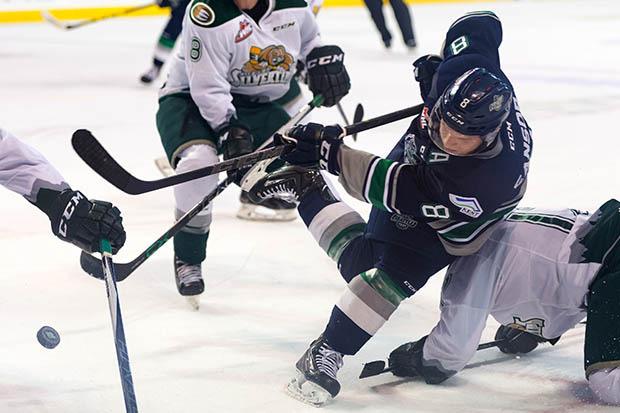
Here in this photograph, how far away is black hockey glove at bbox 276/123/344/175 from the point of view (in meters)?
2.29

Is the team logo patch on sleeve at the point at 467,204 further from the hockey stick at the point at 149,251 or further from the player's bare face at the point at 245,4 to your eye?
the player's bare face at the point at 245,4

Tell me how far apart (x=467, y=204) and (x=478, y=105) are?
0.20 m

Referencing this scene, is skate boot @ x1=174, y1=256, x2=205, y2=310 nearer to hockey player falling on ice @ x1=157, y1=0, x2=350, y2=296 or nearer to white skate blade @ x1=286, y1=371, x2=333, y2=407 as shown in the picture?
hockey player falling on ice @ x1=157, y1=0, x2=350, y2=296

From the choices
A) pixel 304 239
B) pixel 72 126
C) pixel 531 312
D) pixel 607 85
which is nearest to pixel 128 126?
pixel 72 126

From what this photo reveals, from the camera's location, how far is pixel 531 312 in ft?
7.55

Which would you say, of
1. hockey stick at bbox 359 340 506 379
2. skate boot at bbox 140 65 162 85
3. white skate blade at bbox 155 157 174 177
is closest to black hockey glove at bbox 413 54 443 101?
hockey stick at bbox 359 340 506 379

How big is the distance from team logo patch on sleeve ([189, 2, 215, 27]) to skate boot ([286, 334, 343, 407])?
3.03ft

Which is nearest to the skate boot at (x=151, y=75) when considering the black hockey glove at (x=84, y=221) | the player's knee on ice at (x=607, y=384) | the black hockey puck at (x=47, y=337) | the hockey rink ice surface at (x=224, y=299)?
the hockey rink ice surface at (x=224, y=299)

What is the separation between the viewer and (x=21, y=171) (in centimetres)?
225

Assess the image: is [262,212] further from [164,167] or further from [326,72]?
[326,72]

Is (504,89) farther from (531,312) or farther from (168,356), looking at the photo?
(168,356)

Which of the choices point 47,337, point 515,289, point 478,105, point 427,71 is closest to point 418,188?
point 478,105

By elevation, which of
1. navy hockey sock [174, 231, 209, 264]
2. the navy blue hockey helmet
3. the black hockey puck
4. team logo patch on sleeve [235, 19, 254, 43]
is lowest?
navy hockey sock [174, 231, 209, 264]

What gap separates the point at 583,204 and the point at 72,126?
2420 millimetres
